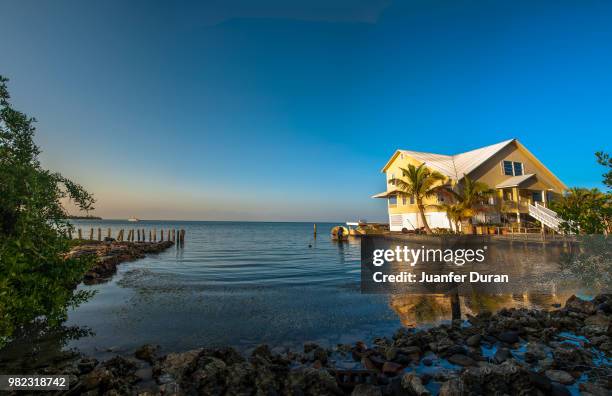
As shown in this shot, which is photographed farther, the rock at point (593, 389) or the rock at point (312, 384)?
the rock at point (312, 384)

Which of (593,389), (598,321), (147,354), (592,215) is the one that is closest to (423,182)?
(592,215)

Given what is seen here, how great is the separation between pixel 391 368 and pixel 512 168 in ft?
113

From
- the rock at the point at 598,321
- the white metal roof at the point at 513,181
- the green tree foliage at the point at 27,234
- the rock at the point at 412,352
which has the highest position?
the white metal roof at the point at 513,181

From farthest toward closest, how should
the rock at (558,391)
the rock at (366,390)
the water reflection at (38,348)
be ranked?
the water reflection at (38,348) < the rock at (366,390) < the rock at (558,391)

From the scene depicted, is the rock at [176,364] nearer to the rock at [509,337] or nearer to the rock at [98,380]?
the rock at [98,380]

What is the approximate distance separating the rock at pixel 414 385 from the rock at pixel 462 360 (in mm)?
1467

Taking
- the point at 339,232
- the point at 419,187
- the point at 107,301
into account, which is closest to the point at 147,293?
the point at 107,301

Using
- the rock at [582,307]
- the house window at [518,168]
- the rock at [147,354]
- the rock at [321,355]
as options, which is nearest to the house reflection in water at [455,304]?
the rock at [582,307]

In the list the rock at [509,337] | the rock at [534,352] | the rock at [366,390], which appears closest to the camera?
the rock at [366,390]

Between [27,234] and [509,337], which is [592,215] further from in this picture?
[27,234]

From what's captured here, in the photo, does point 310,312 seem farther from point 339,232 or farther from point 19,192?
point 339,232

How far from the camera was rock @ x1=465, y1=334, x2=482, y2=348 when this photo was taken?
22.6ft

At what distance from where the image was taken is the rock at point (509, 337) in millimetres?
7012

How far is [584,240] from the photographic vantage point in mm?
11539
